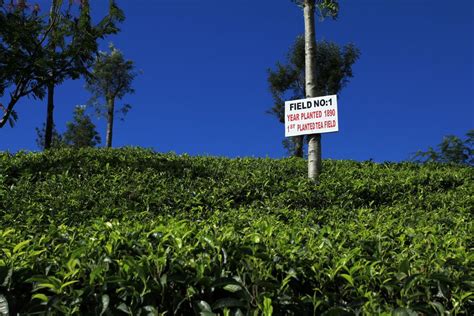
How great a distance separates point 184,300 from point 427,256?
6.77 ft

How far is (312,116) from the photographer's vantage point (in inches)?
399

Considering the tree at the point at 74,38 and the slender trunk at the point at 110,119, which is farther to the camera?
the slender trunk at the point at 110,119

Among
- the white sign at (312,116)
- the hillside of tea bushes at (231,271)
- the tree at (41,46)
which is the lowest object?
the hillside of tea bushes at (231,271)

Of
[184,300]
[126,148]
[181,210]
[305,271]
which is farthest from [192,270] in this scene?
[126,148]

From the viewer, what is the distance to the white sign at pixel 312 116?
9906mm

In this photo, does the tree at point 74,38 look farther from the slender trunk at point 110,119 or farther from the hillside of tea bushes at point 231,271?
the slender trunk at point 110,119

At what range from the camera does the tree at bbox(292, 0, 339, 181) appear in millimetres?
10109

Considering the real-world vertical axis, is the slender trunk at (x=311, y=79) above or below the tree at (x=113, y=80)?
below

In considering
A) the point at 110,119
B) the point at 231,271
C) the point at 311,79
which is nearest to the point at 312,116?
the point at 311,79

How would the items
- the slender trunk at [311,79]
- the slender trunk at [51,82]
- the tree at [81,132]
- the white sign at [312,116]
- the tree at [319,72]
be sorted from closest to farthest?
the white sign at [312,116], the slender trunk at [311,79], the slender trunk at [51,82], the tree at [319,72], the tree at [81,132]

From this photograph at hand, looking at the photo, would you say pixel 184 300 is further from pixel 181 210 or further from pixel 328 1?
pixel 328 1

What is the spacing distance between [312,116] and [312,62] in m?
1.32

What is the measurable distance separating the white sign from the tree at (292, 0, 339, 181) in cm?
20

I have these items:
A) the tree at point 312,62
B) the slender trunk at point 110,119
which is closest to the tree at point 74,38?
the tree at point 312,62
